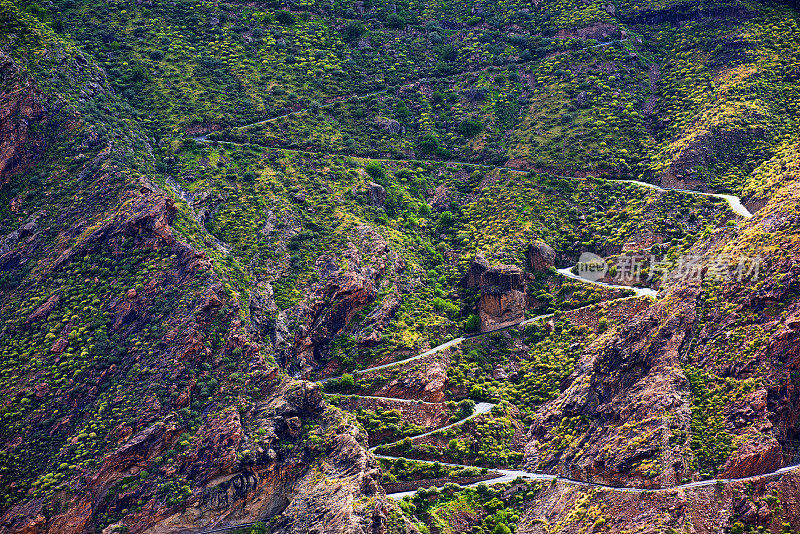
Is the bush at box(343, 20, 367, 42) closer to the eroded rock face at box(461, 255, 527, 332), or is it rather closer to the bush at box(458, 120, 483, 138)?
the bush at box(458, 120, 483, 138)

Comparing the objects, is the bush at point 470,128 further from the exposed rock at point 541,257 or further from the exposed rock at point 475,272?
the exposed rock at point 475,272

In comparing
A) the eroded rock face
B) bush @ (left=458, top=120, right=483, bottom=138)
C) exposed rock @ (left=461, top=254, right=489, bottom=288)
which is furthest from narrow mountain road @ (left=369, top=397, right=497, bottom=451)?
bush @ (left=458, top=120, right=483, bottom=138)

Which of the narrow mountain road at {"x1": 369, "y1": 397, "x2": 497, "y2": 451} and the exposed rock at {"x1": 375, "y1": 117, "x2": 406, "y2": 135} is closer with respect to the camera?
the narrow mountain road at {"x1": 369, "y1": 397, "x2": 497, "y2": 451}

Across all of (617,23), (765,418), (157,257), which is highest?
(617,23)

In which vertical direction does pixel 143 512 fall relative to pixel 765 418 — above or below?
below

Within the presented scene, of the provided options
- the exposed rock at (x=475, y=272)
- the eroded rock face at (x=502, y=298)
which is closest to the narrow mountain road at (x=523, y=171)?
the exposed rock at (x=475, y=272)

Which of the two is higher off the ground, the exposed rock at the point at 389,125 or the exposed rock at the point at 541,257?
the exposed rock at the point at 389,125

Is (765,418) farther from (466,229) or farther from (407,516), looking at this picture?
(466,229)

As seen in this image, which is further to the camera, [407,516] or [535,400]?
[535,400]

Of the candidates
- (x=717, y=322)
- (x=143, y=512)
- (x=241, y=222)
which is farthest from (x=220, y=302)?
(x=717, y=322)
